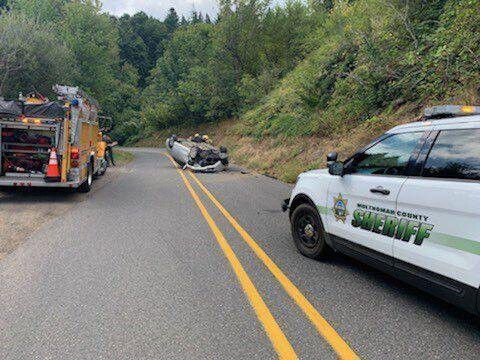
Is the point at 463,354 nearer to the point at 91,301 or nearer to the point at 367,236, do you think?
the point at 367,236

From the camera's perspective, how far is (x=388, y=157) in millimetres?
4145

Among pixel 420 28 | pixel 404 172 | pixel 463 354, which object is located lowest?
pixel 463 354

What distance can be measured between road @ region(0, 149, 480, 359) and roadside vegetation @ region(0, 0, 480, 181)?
298 inches

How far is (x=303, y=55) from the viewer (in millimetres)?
28922

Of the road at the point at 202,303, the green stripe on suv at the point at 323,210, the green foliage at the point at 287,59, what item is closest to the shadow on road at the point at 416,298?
the road at the point at 202,303

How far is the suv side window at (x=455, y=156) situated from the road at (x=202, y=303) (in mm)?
1385

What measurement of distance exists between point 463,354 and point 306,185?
280 centimetres

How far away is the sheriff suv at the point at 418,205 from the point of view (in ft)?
10.0

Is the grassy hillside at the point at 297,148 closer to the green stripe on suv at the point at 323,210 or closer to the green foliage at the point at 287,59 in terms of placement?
the green foliage at the point at 287,59

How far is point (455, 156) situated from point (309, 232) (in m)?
2.32

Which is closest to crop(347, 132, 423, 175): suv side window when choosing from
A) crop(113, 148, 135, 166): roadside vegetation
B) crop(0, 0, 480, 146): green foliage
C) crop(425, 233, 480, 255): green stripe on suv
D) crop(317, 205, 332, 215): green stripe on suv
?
crop(317, 205, 332, 215): green stripe on suv

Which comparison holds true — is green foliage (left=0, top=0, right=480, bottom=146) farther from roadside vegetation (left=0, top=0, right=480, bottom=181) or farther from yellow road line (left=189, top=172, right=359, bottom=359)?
yellow road line (left=189, top=172, right=359, bottom=359)

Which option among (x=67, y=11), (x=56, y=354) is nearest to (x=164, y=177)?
(x=56, y=354)

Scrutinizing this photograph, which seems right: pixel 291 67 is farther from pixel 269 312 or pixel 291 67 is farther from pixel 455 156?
pixel 269 312
